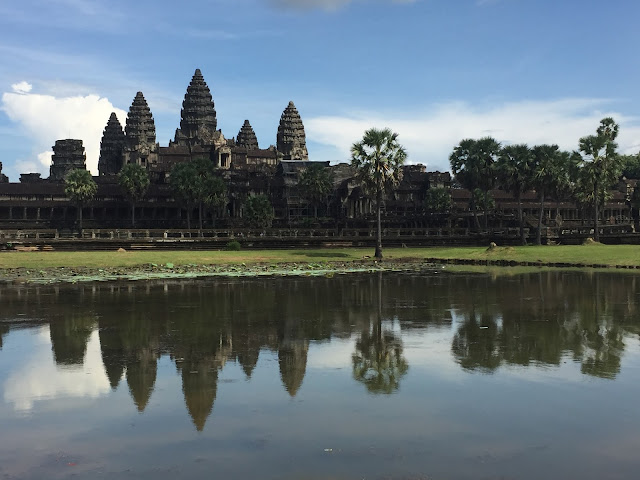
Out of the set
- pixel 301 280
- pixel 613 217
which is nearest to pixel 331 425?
pixel 301 280

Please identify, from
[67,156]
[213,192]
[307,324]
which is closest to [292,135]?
[67,156]

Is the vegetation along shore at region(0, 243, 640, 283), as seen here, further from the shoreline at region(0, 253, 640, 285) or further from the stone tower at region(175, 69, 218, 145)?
the stone tower at region(175, 69, 218, 145)

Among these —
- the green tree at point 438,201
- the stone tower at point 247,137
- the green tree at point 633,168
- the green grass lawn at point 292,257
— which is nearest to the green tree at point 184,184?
the green grass lawn at point 292,257

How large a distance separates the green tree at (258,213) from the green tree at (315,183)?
1297 centimetres

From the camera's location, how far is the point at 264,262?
5419 cm

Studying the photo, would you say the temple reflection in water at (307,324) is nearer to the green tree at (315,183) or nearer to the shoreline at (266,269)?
the shoreline at (266,269)

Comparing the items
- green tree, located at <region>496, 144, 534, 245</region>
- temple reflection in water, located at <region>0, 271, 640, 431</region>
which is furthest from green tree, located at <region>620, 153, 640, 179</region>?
temple reflection in water, located at <region>0, 271, 640, 431</region>

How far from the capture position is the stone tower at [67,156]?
6019 inches

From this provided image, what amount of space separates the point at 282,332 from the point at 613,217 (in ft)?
414

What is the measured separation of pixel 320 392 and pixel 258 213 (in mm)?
83382

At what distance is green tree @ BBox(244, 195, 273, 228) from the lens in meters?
95.8

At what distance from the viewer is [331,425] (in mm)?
10867

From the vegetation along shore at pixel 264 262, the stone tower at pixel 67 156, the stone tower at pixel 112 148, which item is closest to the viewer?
the vegetation along shore at pixel 264 262

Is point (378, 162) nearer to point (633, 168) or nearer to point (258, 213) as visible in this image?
point (258, 213)
